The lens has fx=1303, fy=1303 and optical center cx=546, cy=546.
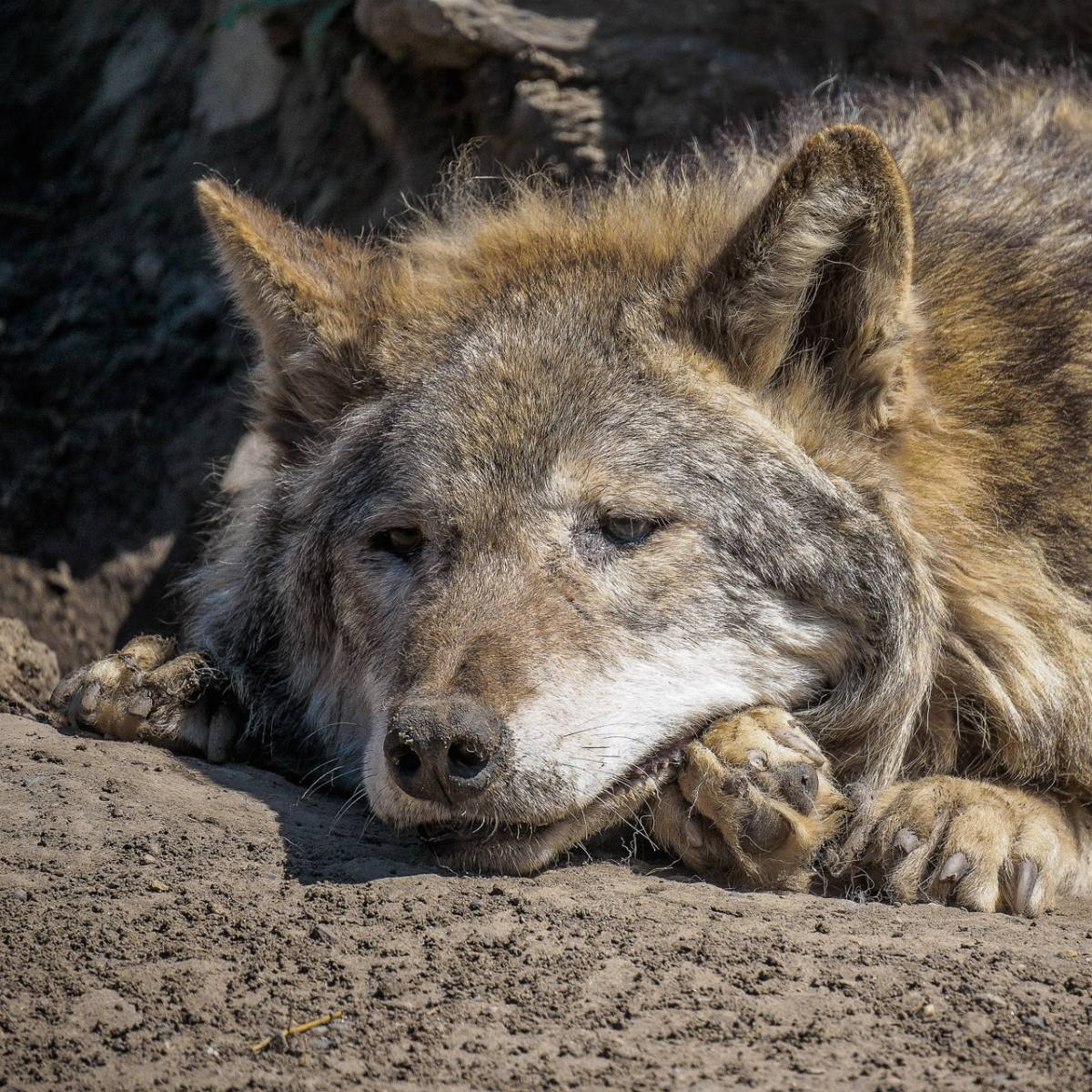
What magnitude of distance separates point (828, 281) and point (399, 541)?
143 centimetres

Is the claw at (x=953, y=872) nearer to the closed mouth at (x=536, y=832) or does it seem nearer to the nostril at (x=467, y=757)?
the closed mouth at (x=536, y=832)

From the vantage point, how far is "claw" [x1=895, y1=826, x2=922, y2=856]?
3.40 m

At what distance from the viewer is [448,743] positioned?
3025 millimetres

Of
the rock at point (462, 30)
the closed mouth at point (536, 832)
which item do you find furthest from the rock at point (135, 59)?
the closed mouth at point (536, 832)

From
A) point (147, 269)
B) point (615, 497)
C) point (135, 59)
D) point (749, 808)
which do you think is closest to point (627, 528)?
point (615, 497)

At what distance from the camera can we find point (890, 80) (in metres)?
6.37

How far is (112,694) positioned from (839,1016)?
255 centimetres

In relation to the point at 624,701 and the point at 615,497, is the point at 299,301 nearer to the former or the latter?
the point at 615,497

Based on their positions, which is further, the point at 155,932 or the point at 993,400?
the point at 993,400

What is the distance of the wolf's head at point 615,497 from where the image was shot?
3.29 metres

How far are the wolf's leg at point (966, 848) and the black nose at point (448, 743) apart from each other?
1075 millimetres

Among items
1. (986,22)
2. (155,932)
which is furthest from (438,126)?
(155,932)

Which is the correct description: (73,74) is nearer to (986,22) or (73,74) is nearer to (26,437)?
(26,437)

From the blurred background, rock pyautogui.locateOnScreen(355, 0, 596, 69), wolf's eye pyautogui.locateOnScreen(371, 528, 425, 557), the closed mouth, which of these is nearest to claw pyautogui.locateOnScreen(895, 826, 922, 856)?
the closed mouth
